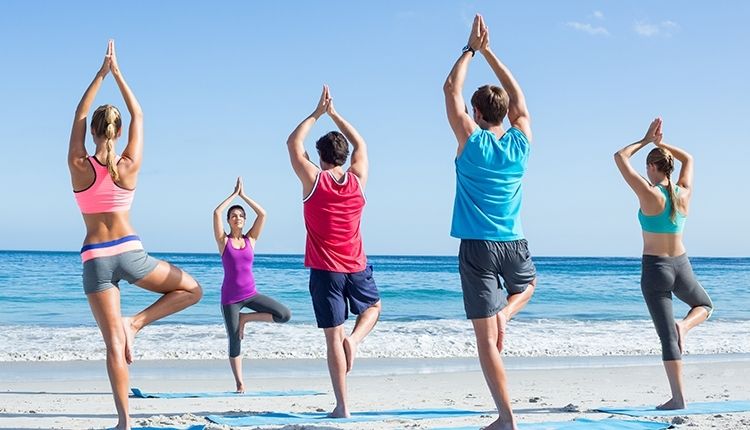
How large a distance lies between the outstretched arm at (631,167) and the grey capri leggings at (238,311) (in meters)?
3.26

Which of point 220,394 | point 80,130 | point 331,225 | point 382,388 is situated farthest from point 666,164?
point 220,394

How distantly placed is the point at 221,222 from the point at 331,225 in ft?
7.49

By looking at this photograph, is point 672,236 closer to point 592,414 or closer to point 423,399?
point 592,414

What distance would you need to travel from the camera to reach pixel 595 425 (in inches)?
218

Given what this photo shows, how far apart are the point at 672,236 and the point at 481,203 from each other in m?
2.18

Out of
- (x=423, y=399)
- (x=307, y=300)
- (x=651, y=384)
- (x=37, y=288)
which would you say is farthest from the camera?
(x=37, y=288)

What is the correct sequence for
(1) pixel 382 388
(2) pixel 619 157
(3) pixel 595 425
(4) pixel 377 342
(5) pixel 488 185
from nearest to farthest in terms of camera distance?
1. (5) pixel 488 185
2. (3) pixel 595 425
3. (2) pixel 619 157
4. (1) pixel 382 388
5. (4) pixel 377 342

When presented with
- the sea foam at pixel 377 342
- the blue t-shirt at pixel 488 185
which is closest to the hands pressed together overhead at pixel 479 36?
the blue t-shirt at pixel 488 185

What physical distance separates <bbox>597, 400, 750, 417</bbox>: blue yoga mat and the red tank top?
2375 mm

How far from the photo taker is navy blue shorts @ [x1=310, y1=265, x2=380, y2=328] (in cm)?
567

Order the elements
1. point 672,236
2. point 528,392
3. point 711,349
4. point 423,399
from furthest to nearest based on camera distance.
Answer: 1. point 711,349
2. point 528,392
3. point 423,399
4. point 672,236

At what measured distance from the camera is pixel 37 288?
1090 inches

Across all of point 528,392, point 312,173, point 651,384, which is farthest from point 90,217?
point 651,384

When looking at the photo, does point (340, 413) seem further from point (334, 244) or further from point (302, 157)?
point (302, 157)
